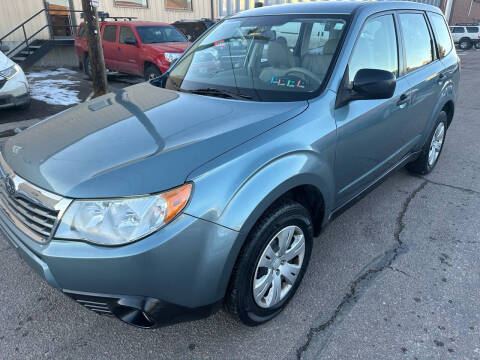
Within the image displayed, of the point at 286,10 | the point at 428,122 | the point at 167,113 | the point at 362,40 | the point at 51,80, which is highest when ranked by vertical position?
the point at 286,10

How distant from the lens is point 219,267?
5.47 feet

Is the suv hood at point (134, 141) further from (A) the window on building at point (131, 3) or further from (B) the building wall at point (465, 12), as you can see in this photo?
(B) the building wall at point (465, 12)

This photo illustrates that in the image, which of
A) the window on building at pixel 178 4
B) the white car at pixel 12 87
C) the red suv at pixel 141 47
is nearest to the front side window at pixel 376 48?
the white car at pixel 12 87

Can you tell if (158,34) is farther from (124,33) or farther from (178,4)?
(178,4)

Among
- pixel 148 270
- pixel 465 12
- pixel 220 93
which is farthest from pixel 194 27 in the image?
pixel 465 12

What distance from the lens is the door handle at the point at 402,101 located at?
9.48ft

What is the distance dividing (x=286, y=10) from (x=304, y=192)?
1504 millimetres

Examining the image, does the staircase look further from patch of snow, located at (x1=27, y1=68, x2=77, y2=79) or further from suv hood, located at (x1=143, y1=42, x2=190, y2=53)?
suv hood, located at (x1=143, y1=42, x2=190, y2=53)

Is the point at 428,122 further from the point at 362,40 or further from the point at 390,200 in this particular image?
the point at 362,40

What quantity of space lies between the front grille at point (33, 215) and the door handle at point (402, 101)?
8.37 ft

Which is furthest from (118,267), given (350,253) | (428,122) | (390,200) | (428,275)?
(428,122)

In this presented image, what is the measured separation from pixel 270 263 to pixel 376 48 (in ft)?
5.91

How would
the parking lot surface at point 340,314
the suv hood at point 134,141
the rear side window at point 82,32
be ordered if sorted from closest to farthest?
the suv hood at point 134,141 → the parking lot surface at point 340,314 → the rear side window at point 82,32

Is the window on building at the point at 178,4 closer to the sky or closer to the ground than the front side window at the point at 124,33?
closer to the sky
